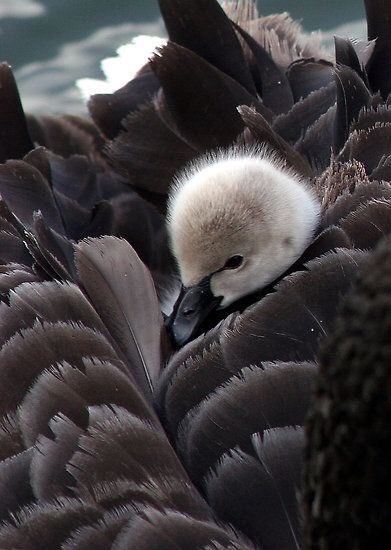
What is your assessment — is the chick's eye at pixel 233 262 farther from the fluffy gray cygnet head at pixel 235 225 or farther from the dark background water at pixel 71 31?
the dark background water at pixel 71 31

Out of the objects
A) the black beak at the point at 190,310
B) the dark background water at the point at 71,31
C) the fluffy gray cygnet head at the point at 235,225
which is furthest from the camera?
the dark background water at the point at 71,31

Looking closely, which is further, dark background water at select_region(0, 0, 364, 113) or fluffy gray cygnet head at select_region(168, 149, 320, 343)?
dark background water at select_region(0, 0, 364, 113)

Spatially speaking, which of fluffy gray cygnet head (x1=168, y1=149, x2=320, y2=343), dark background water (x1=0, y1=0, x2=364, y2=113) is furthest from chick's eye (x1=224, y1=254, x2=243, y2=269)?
dark background water (x1=0, y1=0, x2=364, y2=113)

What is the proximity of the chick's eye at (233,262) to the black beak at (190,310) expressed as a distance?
45 mm

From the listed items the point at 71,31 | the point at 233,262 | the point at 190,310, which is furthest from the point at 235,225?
the point at 71,31

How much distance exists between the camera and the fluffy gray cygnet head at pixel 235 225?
2070 millimetres

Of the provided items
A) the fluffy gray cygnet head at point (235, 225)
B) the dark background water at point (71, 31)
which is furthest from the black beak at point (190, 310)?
the dark background water at point (71, 31)

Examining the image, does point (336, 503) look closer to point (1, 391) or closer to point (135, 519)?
point (135, 519)

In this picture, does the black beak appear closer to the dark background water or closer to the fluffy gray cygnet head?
the fluffy gray cygnet head

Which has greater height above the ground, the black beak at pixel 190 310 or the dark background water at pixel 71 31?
the black beak at pixel 190 310

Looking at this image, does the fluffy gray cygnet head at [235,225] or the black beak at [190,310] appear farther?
the fluffy gray cygnet head at [235,225]

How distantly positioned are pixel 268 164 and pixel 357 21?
85.9 inches

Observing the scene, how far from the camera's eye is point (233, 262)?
6.93 feet

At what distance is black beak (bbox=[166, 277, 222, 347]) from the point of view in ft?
6.27
